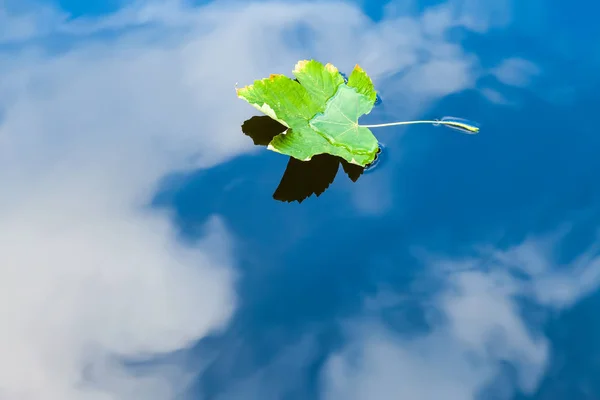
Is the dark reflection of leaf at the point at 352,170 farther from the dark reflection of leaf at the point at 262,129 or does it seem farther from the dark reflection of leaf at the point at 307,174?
the dark reflection of leaf at the point at 262,129

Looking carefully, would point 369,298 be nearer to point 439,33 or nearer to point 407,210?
point 407,210

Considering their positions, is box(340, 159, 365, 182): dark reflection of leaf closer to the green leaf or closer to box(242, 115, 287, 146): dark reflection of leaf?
the green leaf

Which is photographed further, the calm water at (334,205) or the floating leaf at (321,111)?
the floating leaf at (321,111)

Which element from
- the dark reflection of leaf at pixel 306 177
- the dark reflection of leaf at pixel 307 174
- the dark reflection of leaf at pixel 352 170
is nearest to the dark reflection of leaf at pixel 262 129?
the dark reflection of leaf at pixel 307 174

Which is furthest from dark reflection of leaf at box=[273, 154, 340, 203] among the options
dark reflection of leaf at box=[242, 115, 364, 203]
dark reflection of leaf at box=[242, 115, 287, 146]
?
dark reflection of leaf at box=[242, 115, 287, 146]

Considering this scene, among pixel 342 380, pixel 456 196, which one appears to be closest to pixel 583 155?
pixel 456 196

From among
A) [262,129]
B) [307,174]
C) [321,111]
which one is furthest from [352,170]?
[262,129]
